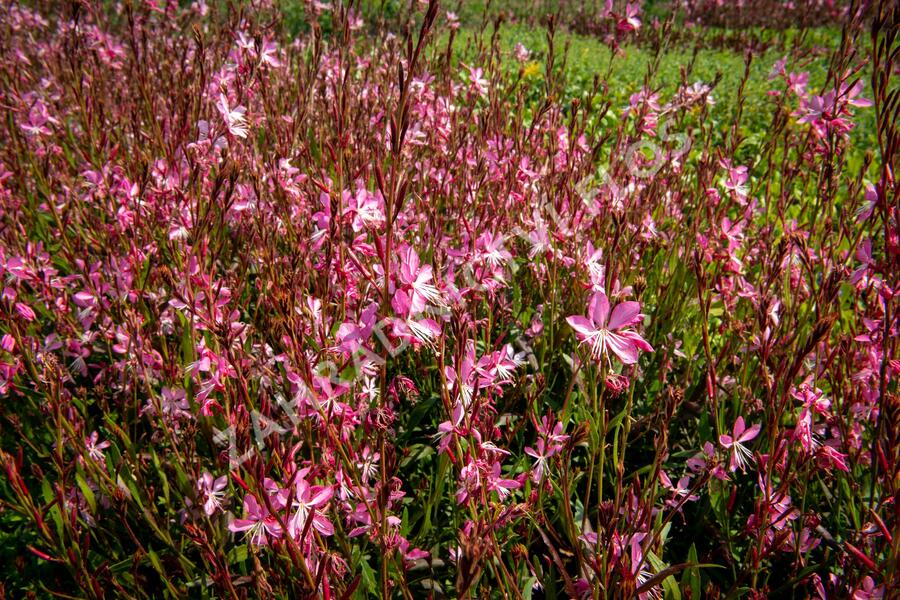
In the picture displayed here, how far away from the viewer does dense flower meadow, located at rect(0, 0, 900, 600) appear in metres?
1.17

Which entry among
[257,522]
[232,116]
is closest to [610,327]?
[257,522]

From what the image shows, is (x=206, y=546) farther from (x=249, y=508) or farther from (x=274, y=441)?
(x=274, y=441)

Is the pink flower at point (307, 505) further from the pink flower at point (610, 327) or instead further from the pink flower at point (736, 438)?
the pink flower at point (736, 438)

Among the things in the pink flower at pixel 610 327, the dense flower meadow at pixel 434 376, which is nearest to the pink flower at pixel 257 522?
the dense flower meadow at pixel 434 376

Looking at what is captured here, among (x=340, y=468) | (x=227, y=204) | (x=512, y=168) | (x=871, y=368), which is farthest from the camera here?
(x=512, y=168)

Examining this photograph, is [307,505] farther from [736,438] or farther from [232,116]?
[232,116]

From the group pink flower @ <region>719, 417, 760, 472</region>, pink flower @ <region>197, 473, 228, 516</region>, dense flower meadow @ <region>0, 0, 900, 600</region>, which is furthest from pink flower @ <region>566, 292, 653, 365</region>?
pink flower @ <region>197, 473, 228, 516</region>

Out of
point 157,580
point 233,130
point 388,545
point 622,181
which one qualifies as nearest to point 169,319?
point 233,130

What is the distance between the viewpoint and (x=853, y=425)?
170 cm

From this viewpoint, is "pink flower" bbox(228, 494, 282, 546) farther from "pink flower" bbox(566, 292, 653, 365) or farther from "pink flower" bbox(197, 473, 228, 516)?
"pink flower" bbox(566, 292, 653, 365)

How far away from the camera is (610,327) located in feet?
3.78

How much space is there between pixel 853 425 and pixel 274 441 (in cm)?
162

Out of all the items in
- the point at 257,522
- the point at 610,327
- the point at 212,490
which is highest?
the point at 610,327

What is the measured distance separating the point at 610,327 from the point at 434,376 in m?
0.98
